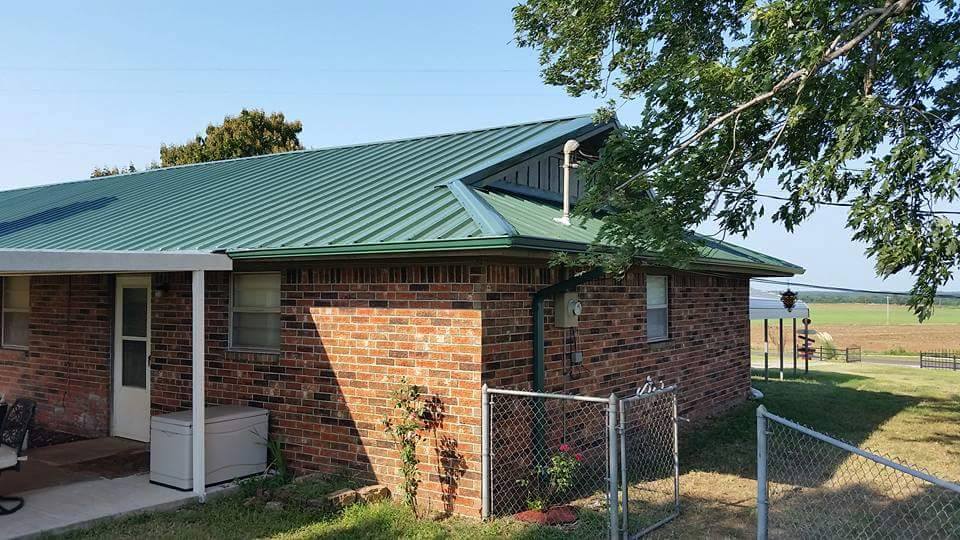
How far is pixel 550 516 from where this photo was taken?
270 inches

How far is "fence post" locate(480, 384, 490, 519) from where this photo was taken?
22.4ft

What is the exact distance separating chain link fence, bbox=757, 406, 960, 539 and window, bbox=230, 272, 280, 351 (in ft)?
17.4

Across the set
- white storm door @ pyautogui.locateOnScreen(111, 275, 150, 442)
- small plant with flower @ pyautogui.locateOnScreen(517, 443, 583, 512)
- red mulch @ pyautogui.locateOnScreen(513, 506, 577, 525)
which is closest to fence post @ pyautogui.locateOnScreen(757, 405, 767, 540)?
red mulch @ pyautogui.locateOnScreen(513, 506, 577, 525)

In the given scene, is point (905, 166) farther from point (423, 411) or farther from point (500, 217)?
point (423, 411)

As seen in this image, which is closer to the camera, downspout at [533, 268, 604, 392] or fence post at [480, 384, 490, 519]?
fence post at [480, 384, 490, 519]

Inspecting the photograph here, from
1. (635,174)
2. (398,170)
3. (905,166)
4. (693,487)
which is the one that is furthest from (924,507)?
(398,170)

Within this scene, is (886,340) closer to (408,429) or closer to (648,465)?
(648,465)

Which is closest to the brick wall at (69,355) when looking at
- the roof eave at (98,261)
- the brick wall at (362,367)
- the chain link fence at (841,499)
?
the brick wall at (362,367)

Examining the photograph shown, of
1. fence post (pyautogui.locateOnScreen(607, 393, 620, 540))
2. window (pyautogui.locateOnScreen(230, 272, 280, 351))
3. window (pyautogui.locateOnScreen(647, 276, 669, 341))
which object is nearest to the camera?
fence post (pyautogui.locateOnScreen(607, 393, 620, 540))

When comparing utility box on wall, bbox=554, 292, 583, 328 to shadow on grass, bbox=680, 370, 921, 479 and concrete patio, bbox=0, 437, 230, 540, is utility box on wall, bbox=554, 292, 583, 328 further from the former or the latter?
concrete patio, bbox=0, 437, 230, 540

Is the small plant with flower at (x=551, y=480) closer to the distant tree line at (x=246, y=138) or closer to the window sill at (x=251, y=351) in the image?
the window sill at (x=251, y=351)

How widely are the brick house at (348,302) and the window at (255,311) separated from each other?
0.02 meters

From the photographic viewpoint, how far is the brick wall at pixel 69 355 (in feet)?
34.1

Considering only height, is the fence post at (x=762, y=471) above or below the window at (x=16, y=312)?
below
